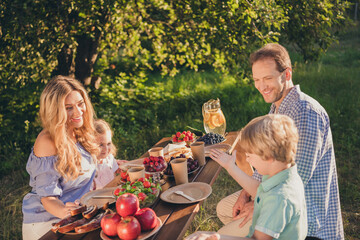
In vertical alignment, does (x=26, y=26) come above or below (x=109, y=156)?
above

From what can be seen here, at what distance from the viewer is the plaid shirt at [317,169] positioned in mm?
2070

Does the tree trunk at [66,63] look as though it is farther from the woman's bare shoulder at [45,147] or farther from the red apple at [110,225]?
the red apple at [110,225]

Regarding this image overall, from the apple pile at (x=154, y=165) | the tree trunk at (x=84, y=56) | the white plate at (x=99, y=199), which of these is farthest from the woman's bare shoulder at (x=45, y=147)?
the tree trunk at (x=84, y=56)

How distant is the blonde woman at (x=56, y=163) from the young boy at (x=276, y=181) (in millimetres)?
1341

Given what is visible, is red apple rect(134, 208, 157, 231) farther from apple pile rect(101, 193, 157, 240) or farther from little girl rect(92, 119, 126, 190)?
little girl rect(92, 119, 126, 190)

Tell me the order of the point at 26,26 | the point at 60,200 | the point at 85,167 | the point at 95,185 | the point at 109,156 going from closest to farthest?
1. the point at 60,200
2. the point at 85,167
3. the point at 95,185
4. the point at 109,156
5. the point at 26,26

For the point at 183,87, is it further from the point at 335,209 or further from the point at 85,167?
the point at 335,209

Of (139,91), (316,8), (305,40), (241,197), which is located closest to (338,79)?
(305,40)

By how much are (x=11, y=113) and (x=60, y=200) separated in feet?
16.1

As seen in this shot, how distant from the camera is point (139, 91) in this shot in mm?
7508

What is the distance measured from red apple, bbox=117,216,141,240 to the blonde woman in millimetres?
801

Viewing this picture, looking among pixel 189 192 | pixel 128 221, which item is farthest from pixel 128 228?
pixel 189 192

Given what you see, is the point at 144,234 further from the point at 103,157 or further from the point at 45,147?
the point at 103,157

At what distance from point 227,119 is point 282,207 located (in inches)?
190
